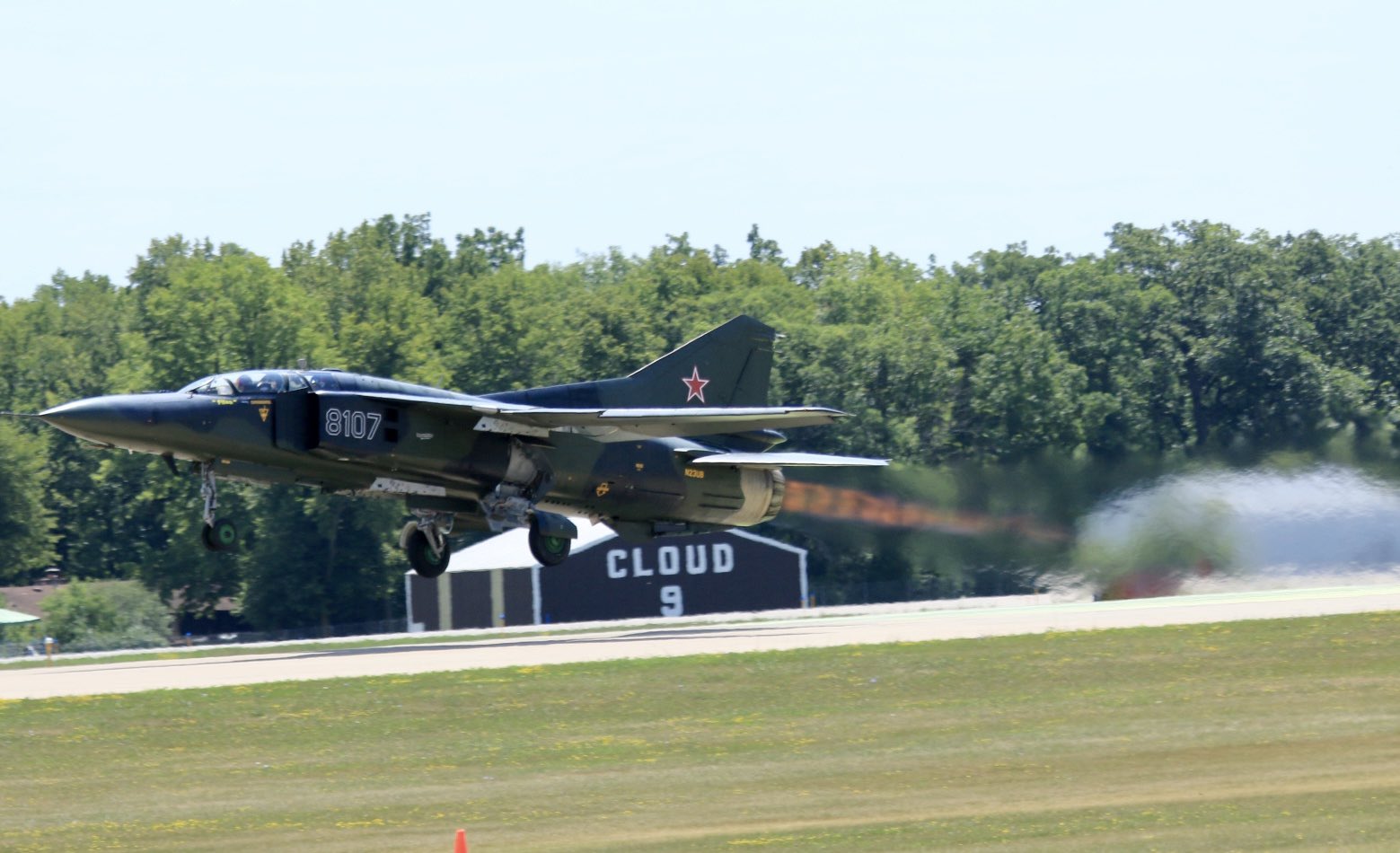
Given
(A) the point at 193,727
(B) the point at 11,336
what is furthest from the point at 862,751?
(B) the point at 11,336

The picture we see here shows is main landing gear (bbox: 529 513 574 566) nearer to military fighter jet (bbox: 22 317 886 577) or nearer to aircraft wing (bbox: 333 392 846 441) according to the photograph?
military fighter jet (bbox: 22 317 886 577)

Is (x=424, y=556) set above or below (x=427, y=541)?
below

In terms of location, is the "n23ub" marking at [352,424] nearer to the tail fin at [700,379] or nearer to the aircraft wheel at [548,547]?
the tail fin at [700,379]

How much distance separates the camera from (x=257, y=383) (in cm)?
2767

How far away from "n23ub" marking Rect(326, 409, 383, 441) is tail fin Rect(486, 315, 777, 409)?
146 inches

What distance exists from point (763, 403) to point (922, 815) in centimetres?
2073

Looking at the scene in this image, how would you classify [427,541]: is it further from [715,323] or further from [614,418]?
[715,323]

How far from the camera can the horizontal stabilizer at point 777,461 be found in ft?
104

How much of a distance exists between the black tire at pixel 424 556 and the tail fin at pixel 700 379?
3.09 m

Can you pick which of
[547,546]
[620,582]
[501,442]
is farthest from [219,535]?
[620,582]

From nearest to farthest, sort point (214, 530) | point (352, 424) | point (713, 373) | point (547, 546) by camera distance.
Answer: point (214, 530) → point (352, 424) → point (547, 546) → point (713, 373)

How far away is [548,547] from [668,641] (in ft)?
11.1

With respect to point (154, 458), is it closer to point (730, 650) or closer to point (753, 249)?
point (730, 650)

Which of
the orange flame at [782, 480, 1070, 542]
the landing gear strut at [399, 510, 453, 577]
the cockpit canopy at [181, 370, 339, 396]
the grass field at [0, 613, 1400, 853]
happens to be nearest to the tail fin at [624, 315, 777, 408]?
the orange flame at [782, 480, 1070, 542]
